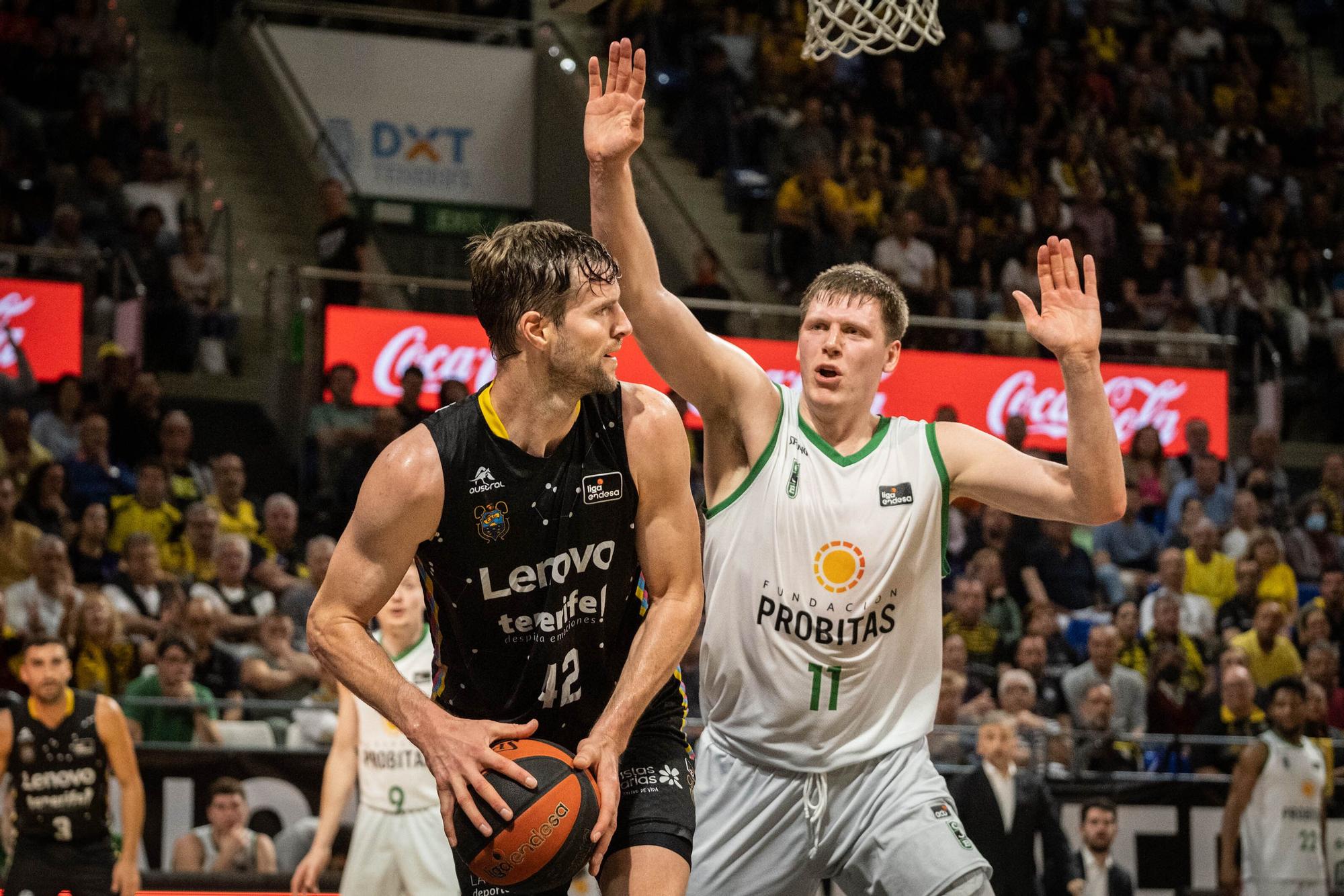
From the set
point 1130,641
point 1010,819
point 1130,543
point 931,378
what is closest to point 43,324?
point 931,378

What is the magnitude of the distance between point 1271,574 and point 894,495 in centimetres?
920

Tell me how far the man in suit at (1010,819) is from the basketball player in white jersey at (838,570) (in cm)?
444

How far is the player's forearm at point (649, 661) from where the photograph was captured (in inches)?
158

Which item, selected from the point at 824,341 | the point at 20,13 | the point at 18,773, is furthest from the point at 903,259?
the point at 824,341

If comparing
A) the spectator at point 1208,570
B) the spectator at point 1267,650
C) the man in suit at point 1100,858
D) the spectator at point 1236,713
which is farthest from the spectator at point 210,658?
the spectator at point 1208,570

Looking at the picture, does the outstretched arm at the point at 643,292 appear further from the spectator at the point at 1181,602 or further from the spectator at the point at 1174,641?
the spectator at the point at 1181,602

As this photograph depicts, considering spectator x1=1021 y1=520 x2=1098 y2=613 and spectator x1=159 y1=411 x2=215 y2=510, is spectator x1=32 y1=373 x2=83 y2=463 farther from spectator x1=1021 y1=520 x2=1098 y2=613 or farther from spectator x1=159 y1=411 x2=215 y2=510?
spectator x1=1021 y1=520 x2=1098 y2=613

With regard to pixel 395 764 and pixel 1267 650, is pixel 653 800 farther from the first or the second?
pixel 1267 650

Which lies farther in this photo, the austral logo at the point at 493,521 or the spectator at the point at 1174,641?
the spectator at the point at 1174,641

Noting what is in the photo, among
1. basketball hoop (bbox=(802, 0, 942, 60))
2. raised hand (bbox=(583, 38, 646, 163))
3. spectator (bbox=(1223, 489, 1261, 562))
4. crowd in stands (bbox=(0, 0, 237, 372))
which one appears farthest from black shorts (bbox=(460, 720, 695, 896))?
spectator (bbox=(1223, 489, 1261, 562))

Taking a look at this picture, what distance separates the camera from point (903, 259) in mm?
15953

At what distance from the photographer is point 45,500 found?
→ 11.3m

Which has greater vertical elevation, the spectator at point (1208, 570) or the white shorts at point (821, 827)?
the spectator at point (1208, 570)

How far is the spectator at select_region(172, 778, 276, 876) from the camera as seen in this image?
356 inches
